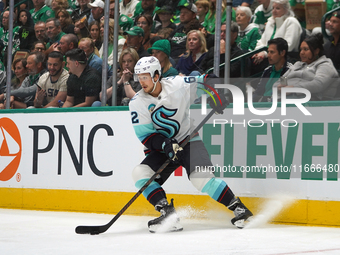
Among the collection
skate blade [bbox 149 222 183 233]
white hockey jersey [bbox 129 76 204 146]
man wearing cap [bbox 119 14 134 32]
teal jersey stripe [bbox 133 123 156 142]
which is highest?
man wearing cap [bbox 119 14 134 32]

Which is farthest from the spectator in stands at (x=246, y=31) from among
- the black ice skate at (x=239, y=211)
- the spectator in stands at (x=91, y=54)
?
the black ice skate at (x=239, y=211)

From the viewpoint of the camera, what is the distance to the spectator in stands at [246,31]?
4355 mm

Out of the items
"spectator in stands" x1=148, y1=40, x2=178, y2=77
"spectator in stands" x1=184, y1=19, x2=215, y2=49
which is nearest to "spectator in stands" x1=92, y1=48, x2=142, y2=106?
"spectator in stands" x1=148, y1=40, x2=178, y2=77

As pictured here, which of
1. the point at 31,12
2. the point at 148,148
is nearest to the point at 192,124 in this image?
the point at 148,148

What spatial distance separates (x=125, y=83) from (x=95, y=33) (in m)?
0.71

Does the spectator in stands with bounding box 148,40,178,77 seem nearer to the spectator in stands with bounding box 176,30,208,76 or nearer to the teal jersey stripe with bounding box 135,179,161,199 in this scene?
the spectator in stands with bounding box 176,30,208,76

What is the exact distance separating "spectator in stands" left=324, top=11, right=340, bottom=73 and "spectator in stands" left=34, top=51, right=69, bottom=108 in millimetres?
2529

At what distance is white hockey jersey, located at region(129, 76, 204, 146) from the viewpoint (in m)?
3.63

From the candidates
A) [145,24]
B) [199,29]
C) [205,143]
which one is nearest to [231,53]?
[199,29]

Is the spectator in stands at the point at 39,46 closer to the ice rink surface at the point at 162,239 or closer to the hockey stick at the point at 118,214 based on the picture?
the ice rink surface at the point at 162,239

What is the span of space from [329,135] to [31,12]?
12.1 ft

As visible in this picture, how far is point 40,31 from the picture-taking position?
18.3ft

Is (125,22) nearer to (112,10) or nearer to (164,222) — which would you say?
(112,10)

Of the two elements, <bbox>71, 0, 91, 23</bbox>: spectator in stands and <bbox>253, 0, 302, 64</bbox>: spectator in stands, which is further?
<bbox>71, 0, 91, 23</bbox>: spectator in stands
